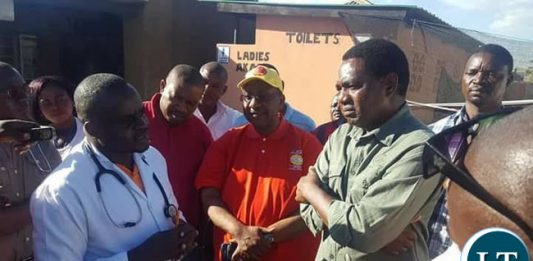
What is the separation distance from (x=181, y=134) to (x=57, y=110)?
101 centimetres

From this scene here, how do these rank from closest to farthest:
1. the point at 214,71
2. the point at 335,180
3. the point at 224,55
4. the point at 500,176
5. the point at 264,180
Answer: the point at 500,176 → the point at 335,180 → the point at 264,180 → the point at 214,71 → the point at 224,55

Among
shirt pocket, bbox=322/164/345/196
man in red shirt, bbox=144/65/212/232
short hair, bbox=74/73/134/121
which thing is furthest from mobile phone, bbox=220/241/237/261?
short hair, bbox=74/73/134/121

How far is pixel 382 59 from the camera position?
1.87 metres

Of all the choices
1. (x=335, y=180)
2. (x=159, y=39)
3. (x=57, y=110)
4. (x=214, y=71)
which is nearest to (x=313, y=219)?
(x=335, y=180)

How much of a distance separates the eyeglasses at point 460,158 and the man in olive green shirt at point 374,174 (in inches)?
27.4

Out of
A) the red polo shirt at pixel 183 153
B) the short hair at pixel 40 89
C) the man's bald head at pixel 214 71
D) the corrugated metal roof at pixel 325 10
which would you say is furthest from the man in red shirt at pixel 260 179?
the corrugated metal roof at pixel 325 10

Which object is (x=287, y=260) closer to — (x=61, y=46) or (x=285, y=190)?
(x=285, y=190)

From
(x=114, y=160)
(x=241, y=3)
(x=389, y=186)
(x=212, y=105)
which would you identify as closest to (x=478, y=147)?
(x=389, y=186)

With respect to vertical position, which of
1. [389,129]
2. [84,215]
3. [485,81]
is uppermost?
[485,81]

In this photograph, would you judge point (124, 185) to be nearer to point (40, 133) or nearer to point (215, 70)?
point (40, 133)

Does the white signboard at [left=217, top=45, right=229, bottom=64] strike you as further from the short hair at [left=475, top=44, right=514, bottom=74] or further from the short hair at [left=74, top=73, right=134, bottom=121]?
the short hair at [left=74, top=73, right=134, bottom=121]

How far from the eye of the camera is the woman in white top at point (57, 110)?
11.2ft

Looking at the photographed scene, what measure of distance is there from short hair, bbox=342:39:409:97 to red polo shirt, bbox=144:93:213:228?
1397mm

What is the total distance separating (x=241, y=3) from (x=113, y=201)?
24.0 feet
